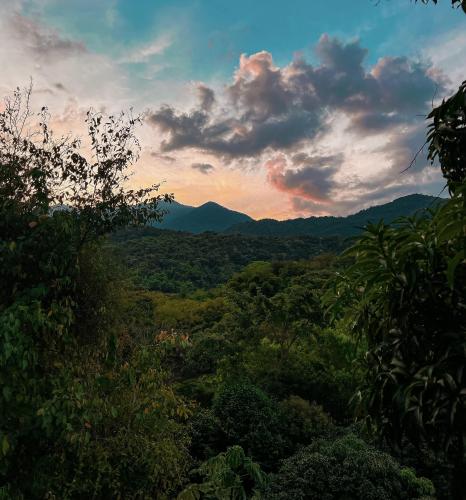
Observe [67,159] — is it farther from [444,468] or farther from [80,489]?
[444,468]

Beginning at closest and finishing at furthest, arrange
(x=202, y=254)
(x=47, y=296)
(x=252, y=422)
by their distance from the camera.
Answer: (x=47, y=296)
(x=252, y=422)
(x=202, y=254)

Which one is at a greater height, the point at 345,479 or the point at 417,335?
the point at 417,335

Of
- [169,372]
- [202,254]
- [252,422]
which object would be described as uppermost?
[202,254]

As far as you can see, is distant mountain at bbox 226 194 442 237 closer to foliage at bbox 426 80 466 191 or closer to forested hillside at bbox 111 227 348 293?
forested hillside at bbox 111 227 348 293

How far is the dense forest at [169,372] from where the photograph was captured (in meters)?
3.51

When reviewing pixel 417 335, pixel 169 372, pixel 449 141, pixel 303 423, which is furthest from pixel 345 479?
pixel 449 141

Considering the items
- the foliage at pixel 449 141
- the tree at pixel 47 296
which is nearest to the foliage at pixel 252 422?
the tree at pixel 47 296

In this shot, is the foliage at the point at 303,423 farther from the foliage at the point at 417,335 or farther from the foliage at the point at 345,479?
the foliage at the point at 417,335

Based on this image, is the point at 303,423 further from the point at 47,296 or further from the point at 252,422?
the point at 47,296

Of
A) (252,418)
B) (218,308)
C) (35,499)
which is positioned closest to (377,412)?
(35,499)

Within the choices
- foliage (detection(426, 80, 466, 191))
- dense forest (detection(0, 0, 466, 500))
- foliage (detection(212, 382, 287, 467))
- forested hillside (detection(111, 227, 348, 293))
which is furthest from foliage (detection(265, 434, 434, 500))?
forested hillside (detection(111, 227, 348, 293))

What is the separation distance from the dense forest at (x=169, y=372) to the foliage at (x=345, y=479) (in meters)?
0.03

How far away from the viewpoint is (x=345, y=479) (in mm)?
10148

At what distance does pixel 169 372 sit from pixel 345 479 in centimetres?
457
